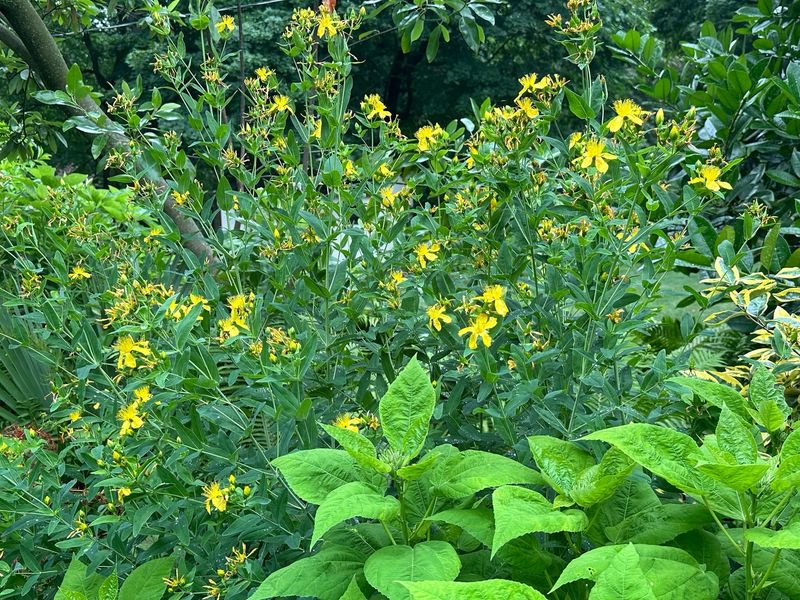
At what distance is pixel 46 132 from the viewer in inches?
123

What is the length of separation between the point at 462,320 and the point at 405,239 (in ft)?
0.97

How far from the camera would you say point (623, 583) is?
93 cm

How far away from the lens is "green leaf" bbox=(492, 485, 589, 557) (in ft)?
3.40

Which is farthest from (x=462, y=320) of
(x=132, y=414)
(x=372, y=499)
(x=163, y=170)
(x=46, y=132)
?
(x=46, y=132)

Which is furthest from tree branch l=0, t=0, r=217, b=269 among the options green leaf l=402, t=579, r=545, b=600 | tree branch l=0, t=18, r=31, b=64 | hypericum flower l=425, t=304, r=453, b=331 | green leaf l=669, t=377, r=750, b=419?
green leaf l=402, t=579, r=545, b=600

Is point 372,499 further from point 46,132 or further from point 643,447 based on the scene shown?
point 46,132

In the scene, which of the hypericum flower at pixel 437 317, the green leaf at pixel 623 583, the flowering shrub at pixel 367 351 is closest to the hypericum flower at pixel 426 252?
the flowering shrub at pixel 367 351

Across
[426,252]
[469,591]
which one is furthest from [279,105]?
[469,591]

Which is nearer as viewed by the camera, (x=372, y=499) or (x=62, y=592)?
(x=372, y=499)

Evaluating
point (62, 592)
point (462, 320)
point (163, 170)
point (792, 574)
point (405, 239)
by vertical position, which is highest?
point (163, 170)

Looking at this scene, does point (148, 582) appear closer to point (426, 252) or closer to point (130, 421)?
point (130, 421)

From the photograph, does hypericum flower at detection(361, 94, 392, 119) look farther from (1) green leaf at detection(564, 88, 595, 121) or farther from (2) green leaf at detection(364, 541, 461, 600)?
(2) green leaf at detection(364, 541, 461, 600)

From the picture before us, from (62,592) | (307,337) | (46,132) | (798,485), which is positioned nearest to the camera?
(798,485)

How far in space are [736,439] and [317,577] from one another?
0.69 metres
